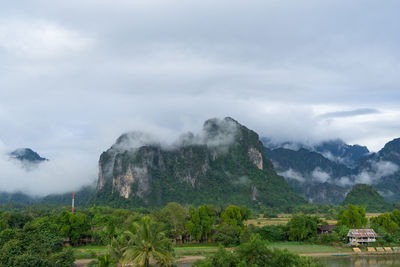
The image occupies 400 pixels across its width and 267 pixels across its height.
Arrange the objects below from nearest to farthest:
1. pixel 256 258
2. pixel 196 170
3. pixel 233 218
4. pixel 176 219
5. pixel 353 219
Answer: pixel 256 258 → pixel 233 218 → pixel 176 219 → pixel 353 219 → pixel 196 170

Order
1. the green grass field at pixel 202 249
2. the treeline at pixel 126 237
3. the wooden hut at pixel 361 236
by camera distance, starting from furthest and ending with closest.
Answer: the wooden hut at pixel 361 236 < the green grass field at pixel 202 249 < the treeline at pixel 126 237

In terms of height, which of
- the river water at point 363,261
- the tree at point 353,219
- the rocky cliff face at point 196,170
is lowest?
the river water at point 363,261

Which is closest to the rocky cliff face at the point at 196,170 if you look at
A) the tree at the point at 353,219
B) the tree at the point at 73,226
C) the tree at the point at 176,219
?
the tree at the point at 176,219

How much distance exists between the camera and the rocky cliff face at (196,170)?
142500mm

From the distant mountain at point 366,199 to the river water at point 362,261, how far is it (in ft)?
271

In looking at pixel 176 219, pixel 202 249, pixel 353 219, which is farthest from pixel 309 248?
pixel 176 219

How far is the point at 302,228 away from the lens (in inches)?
2339

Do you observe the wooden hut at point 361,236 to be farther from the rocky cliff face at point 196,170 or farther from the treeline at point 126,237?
the rocky cliff face at point 196,170

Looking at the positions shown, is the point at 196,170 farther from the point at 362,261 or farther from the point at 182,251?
the point at 362,261

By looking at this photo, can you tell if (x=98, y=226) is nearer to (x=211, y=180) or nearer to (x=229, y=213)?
(x=229, y=213)

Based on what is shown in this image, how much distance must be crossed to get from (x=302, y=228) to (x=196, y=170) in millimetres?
94496

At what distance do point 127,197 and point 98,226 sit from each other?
253ft

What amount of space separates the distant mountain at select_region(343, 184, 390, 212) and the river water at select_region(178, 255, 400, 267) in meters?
82.7

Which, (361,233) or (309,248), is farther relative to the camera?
(361,233)
